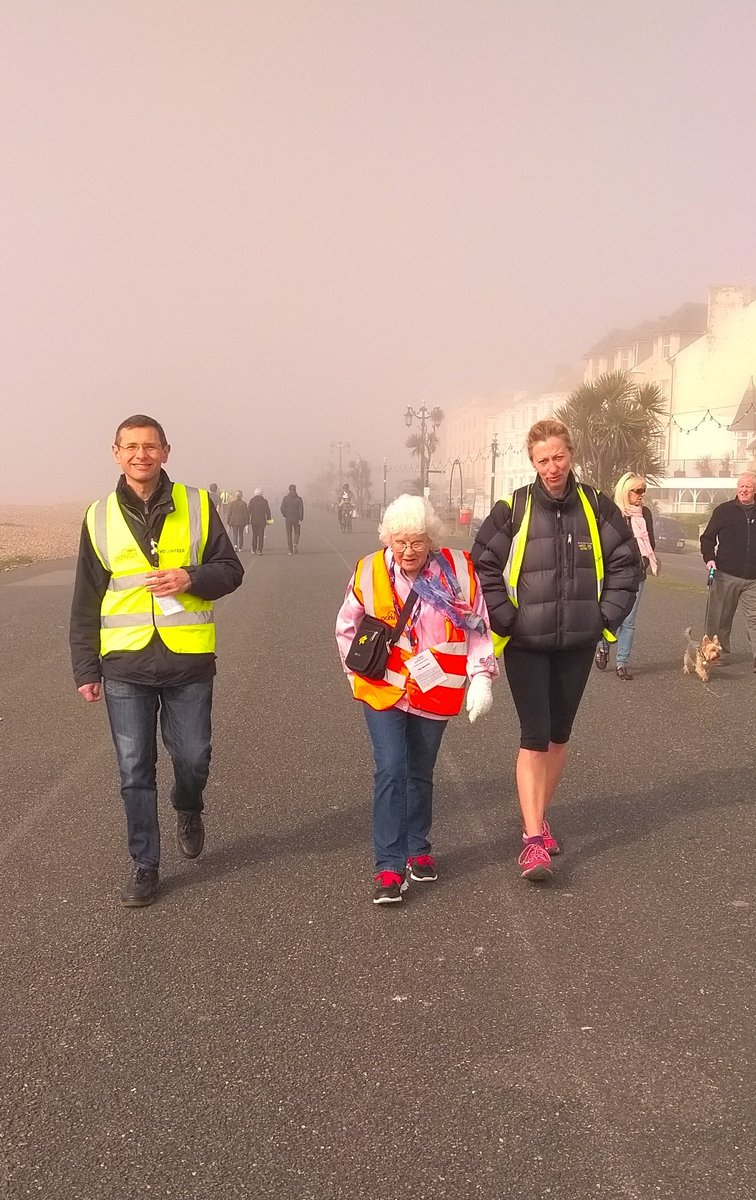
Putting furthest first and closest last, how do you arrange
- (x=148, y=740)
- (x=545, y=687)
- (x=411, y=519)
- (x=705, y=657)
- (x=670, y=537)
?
1. (x=670, y=537)
2. (x=705, y=657)
3. (x=545, y=687)
4. (x=148, y=740)
5. (x=411, y=519)

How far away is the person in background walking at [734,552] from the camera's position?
358 inches

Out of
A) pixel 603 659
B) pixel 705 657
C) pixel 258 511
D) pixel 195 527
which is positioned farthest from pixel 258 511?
pixel 195 527

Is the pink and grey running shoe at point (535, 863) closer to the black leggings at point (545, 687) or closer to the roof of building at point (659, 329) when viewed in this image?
the black leggings at point (545, 687)

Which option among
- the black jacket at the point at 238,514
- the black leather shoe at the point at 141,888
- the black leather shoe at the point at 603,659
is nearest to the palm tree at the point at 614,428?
the black jacket at the point at 238,514

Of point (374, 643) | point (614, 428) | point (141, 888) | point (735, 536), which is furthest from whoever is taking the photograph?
point (614, 428)

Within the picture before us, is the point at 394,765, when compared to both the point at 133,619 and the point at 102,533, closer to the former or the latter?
the point at 133,619

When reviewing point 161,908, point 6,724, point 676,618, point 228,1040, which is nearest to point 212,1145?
point 228,1040

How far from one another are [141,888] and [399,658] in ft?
4.75

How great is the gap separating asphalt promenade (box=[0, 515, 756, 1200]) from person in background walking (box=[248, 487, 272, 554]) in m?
20.5

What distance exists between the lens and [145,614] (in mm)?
4133

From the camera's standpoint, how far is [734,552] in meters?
9.27

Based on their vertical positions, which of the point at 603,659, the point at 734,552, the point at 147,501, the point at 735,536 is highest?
the point at 147,501

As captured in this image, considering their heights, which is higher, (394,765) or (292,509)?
(394,765)

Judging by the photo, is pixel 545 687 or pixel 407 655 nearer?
pixel 407 655
